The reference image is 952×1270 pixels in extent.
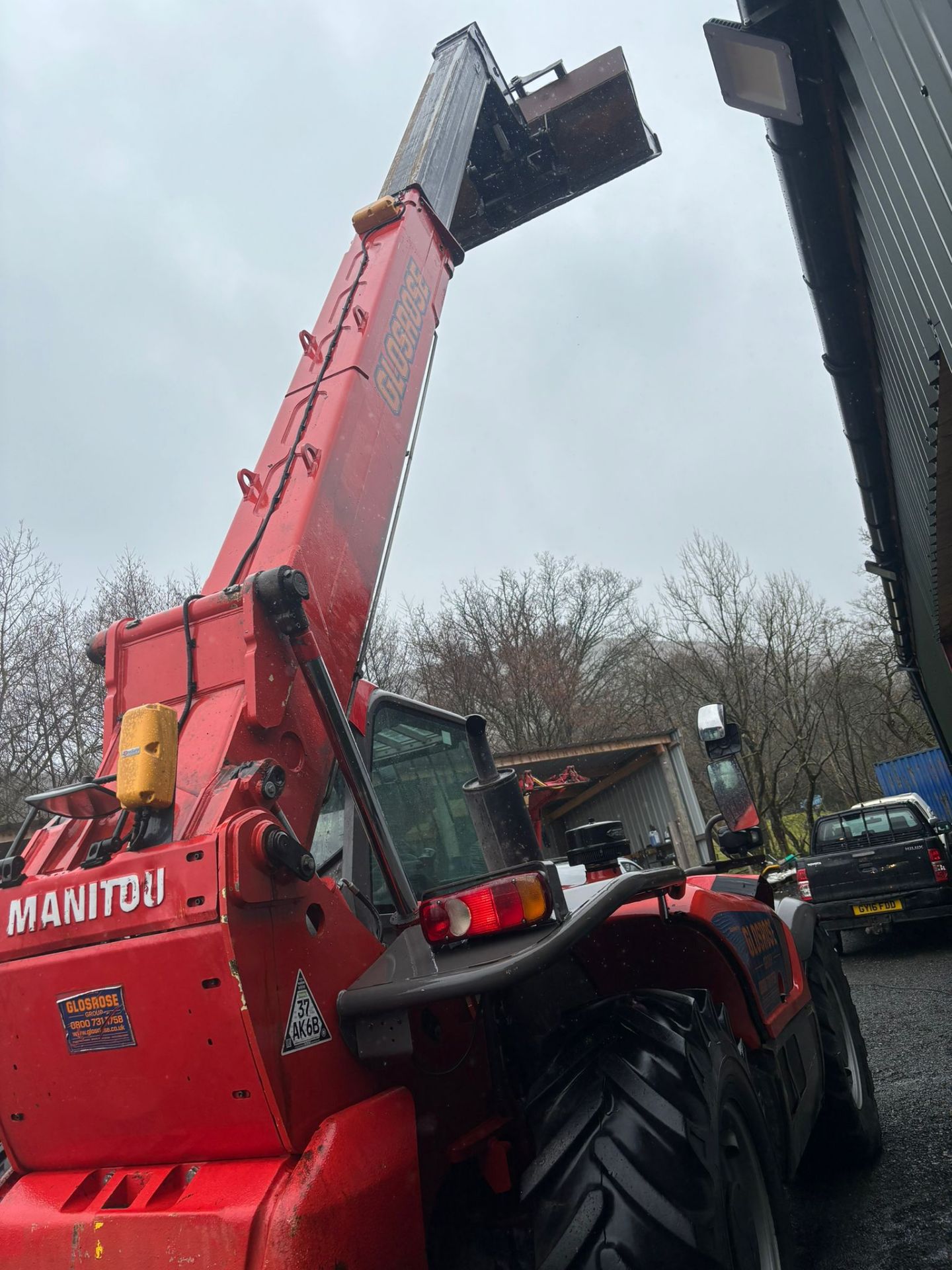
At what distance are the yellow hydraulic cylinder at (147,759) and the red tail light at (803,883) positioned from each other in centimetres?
993

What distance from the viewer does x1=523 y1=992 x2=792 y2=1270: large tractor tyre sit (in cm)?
191

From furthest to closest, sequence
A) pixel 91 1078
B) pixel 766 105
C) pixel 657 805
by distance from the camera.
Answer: pixel 657 805 < pixel 766 105 < pixel 91 1078

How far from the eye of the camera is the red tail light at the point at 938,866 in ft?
32.1

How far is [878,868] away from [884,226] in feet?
25.2

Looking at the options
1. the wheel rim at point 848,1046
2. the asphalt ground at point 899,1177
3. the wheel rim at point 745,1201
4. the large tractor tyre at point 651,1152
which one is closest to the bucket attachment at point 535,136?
the wheel rim at point 848,1046

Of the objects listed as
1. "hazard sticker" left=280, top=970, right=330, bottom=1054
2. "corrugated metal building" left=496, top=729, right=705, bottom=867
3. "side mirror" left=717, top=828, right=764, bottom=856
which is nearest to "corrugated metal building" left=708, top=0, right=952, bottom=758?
"side mirror" left=717, top=828, right=764, bottom=856

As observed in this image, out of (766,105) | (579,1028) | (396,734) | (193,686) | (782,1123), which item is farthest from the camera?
(766,105)

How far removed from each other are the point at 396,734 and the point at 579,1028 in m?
1.25

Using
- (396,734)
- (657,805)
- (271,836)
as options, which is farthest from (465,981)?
(657,805)

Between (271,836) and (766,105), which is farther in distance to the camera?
(766,105)

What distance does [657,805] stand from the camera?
1842 centimetres

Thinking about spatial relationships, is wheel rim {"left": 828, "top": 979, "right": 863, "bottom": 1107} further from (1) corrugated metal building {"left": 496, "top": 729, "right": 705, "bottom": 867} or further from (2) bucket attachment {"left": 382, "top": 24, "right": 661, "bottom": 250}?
(1) corrugated metal building {"left": 496, "top": 729, "right": 705, "bottom": 867}

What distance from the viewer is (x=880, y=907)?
9969 mm

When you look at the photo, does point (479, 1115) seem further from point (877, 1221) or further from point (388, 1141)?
point (877, 1221)
